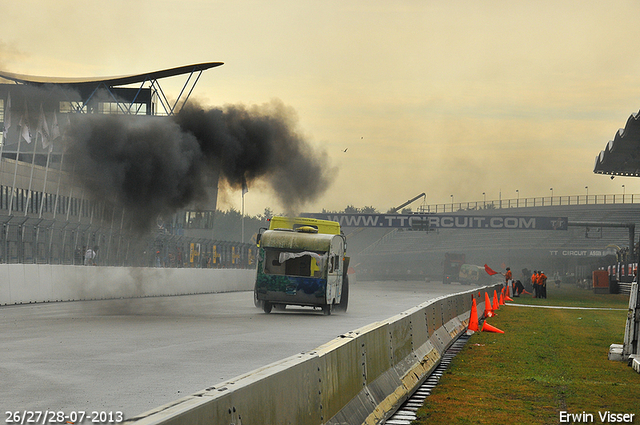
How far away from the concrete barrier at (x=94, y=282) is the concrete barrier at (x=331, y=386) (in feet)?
50.2

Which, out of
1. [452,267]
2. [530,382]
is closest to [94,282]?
[530,382]

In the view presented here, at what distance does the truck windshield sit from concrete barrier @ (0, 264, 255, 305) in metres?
7.29

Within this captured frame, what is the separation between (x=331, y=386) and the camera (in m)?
6.51

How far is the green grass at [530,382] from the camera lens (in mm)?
8789

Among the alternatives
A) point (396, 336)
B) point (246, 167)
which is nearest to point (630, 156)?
point (246, 167)

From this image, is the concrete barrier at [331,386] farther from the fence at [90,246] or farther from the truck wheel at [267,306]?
the fence at [90,246]

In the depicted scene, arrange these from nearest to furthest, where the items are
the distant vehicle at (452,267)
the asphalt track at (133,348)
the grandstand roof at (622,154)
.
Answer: the asphalt track at (133,348), the grandstand roof at (622,154), the distant vehicle at (452,267)

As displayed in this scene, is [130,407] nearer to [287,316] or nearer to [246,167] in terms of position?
[287,316]

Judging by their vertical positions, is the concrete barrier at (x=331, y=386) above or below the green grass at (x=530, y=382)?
above

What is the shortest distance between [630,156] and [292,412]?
28.5 metres

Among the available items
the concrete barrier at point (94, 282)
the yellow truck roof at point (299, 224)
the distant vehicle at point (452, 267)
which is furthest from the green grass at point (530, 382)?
the distant vehicle at point (452, 267)

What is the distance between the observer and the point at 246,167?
1261 inches

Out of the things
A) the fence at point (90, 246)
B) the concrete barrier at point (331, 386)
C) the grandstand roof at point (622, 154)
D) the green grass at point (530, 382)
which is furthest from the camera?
the grandstand roof at point (622, 154)

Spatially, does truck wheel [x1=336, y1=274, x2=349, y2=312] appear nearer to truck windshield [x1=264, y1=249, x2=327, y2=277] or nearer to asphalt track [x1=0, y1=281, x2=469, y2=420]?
asphalt track [x1=0, y1=281, x2=469, y2=420]
